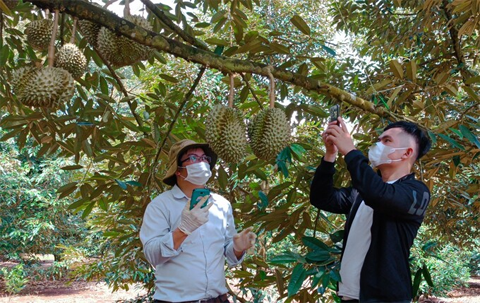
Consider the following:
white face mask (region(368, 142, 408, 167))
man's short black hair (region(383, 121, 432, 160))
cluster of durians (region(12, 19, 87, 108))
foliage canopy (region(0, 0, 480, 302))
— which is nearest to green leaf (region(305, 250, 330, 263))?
foliage canopy (region(0, 0, 480, 302))

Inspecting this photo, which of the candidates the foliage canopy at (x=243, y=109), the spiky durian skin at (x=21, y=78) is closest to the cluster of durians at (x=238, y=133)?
the foliage canopy at (x=243, y=109)

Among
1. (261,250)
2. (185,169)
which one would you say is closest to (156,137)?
(185,169)

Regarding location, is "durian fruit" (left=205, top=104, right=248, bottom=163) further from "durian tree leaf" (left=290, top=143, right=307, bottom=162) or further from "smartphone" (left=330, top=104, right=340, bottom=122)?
"durian tree leaf" (left=290, top=143, right=307, bottom=162)

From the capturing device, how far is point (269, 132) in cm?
130

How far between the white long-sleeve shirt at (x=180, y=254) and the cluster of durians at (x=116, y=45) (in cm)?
73

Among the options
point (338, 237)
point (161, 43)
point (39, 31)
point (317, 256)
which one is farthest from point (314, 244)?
point (39, 31)

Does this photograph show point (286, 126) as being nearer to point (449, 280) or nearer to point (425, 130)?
point (425, 130)

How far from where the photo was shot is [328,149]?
5.74 feet

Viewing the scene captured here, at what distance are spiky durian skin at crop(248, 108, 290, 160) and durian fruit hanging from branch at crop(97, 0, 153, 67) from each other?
37 centimetres

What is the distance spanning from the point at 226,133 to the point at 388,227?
2.02 feet

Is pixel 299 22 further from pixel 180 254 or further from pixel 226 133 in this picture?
pixel 180 254

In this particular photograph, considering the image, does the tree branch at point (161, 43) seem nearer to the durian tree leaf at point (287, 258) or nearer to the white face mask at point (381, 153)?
the white face mask at point (381, 153)

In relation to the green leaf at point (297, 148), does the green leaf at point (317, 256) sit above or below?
below

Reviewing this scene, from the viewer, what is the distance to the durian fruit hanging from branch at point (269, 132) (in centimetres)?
130
